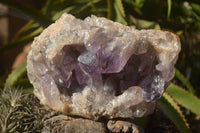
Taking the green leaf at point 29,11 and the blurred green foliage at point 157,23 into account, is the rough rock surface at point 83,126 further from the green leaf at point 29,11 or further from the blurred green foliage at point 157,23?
the green leaf at point 29,11

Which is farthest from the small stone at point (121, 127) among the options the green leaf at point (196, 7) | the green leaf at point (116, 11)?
the green leaf at point (196, 7)

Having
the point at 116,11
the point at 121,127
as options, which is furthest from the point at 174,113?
the point at 116,11

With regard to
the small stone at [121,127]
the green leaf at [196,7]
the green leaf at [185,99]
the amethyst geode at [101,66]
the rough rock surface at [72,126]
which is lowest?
the green leaf at [185,99]

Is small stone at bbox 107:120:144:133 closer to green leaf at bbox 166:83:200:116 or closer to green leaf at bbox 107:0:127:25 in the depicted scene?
green leaf at bbox 166:83:200:116

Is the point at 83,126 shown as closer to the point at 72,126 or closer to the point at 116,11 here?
the point at 72,126

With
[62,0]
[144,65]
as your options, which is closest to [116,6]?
[62,0]

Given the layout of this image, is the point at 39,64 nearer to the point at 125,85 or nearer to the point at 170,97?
the point at 125,85

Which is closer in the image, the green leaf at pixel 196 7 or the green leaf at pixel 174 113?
the green leaf at pixel 174 113

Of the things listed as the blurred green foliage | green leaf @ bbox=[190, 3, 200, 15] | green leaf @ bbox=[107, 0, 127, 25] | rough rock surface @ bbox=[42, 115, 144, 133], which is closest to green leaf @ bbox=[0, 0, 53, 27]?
the blurred green foliage
